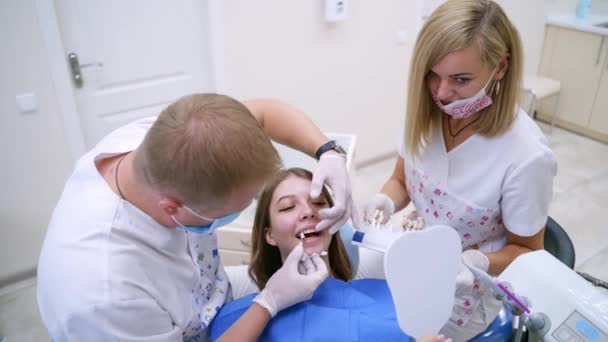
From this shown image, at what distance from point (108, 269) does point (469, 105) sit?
3.33 ft

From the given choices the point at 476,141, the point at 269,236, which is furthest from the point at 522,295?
the point at 269,236

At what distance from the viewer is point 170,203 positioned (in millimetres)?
926

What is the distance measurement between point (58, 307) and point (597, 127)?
4224 millimetres

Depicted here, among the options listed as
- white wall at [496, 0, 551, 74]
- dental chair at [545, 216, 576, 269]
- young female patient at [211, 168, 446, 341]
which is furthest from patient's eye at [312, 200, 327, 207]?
white wall at [496, 0, 551, 74]

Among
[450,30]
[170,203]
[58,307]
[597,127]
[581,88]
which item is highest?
[450,30]

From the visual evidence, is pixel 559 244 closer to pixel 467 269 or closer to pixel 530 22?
pixel 467 269

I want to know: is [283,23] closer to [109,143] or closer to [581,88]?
[109,143]

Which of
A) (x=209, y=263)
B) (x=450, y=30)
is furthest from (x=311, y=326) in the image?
(x=450, y=30)

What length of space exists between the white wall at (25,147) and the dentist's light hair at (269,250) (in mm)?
1406

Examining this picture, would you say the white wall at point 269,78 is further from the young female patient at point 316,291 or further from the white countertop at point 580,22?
the young female patient at point 316,291

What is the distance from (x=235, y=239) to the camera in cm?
193

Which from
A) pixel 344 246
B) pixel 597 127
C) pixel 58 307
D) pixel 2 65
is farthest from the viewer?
pixel 597 127

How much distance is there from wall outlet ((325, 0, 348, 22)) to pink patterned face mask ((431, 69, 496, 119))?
5.29ft

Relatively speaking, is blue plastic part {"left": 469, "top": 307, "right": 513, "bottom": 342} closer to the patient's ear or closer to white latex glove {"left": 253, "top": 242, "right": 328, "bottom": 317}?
white latex glove {"left": 253, "top": 242, "right": 328, "bottom": 317}
